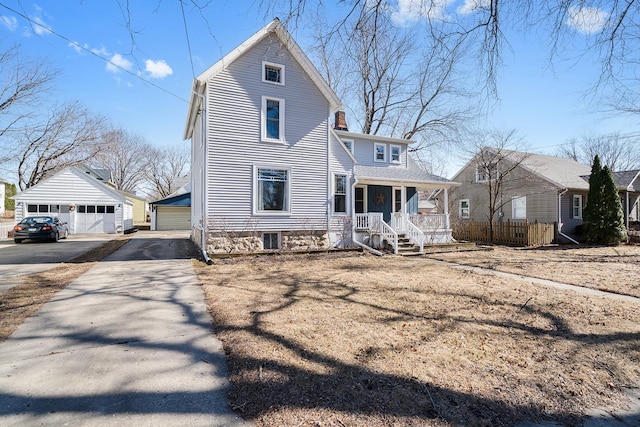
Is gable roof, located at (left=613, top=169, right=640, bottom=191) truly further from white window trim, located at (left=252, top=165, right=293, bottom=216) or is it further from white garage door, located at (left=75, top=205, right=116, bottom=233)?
white garage door, located at (left=75, top=205, right=116, bottom=233)

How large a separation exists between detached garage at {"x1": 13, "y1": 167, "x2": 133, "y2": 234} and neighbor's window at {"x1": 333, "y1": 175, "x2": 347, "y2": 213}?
18758mm

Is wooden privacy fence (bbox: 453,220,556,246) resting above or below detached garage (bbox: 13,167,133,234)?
below

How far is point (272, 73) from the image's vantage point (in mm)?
12352

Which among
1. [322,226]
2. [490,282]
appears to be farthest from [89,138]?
[490,282]

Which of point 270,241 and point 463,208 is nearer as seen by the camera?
point 270,241

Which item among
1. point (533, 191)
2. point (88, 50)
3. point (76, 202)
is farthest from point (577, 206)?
point (76, 202)

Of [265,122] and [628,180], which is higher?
[265,122]

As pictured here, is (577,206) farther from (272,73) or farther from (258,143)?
(258,143)

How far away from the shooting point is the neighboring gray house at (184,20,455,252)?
37.2 feet

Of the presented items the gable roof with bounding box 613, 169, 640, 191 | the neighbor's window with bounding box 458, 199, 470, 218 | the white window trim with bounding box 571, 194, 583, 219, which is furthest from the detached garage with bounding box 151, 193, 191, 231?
the gable roof with bounding box 613, 169, 640, 191

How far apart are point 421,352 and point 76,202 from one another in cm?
2685

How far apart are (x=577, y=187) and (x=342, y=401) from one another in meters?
23.2

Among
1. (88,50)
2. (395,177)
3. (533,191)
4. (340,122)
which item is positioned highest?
(340,122)

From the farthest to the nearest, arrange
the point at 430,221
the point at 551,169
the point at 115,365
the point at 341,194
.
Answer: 1. the point at 551,169
2. the point at 430,221
3. the point at 341,194
4. the point at 115,365
